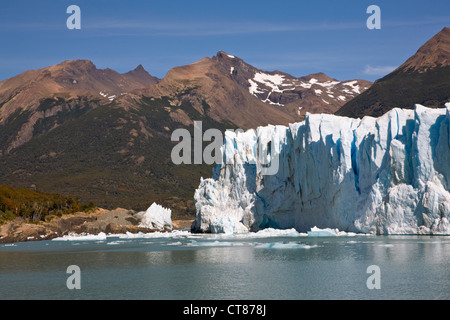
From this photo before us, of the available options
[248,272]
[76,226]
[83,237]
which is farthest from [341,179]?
[76,226]

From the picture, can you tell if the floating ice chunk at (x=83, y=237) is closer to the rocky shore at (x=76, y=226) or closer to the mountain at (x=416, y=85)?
the rocky shore at (x=76, y=226)

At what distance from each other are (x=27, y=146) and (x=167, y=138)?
4434 cm

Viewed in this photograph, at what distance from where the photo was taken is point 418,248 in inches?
1385

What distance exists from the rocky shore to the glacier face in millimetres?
13546

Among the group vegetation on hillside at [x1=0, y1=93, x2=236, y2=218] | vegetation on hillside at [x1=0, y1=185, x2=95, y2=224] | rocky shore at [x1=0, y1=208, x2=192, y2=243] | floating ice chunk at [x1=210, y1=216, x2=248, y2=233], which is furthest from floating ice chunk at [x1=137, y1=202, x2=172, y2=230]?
vegetation on hillside at [x1=0, y1=93, x2=236, y2=218]

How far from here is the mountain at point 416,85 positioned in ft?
424

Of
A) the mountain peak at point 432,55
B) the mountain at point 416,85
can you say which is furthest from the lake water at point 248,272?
the mountain peak at point 432,55

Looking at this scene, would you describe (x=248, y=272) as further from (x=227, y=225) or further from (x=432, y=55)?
(x=432, y=55)

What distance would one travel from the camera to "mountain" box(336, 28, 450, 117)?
129 m

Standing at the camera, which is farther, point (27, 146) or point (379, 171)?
point (27, 146)
